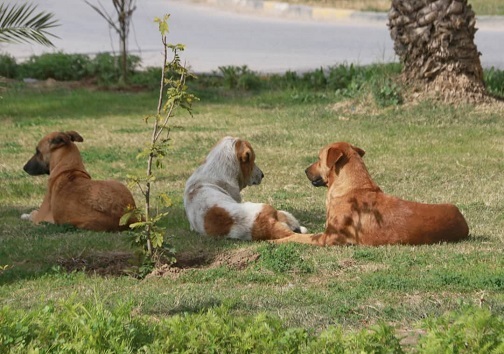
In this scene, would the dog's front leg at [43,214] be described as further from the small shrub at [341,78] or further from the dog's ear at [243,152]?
the small shrub at [341,78]

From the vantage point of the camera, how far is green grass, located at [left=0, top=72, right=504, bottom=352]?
740 cm

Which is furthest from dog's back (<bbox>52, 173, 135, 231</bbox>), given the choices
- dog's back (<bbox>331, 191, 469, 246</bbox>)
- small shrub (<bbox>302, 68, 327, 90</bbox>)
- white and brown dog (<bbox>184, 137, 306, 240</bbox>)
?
small shrub (<bbox>302, 68, 327, 90</bbox>)

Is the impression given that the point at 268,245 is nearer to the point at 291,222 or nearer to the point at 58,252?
the point at 291,222

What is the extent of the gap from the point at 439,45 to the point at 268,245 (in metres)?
7.29

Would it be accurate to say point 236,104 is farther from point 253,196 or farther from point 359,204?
point 359,204

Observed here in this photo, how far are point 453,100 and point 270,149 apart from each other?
10.4ft

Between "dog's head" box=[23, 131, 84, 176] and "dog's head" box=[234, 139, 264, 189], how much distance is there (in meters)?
1.80

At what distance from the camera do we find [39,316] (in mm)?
6266

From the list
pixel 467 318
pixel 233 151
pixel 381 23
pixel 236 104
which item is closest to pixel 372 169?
pixel 233 151

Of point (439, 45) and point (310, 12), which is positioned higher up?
point (439, 45)

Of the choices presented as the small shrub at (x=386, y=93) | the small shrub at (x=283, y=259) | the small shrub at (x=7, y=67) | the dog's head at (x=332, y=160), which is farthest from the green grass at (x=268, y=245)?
the small shrub at (x=7, y=67)

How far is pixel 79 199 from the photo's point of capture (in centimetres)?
1038

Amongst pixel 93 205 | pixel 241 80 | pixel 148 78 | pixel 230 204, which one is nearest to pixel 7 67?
pixel 148 78

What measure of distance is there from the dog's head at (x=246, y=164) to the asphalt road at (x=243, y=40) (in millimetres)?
9741
